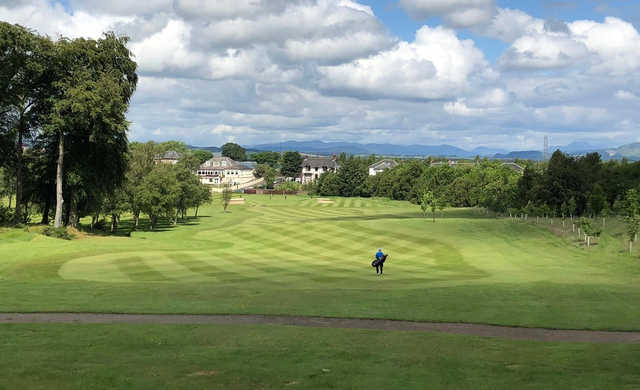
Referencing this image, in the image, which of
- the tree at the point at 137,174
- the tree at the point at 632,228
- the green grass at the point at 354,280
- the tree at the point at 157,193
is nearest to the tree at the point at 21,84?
the green grass at the point at 354,280

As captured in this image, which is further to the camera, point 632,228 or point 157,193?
point 157,193

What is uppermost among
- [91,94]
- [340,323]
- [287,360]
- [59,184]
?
[91,94]

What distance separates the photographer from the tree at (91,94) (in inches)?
2231

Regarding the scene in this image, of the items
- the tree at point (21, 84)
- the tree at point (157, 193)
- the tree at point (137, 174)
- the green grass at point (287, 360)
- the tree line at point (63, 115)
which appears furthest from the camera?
the tree at point (157, 193)

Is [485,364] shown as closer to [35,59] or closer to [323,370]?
[323,370]

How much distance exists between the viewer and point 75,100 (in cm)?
5625

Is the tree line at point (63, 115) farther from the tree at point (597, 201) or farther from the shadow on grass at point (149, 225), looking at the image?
the tree at point (597, 201)

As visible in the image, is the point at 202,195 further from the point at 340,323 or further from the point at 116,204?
the point at 340,323

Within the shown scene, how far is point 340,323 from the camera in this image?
22391mm

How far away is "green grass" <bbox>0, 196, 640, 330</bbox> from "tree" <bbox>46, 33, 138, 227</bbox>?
11.2 m

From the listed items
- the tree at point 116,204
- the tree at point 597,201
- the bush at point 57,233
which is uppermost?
the tree at point 597,201

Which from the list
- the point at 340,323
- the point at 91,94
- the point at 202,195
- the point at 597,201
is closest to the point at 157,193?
the point at 202,195

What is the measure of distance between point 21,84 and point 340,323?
160 ft

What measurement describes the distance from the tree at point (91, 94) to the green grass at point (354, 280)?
36.8ft
